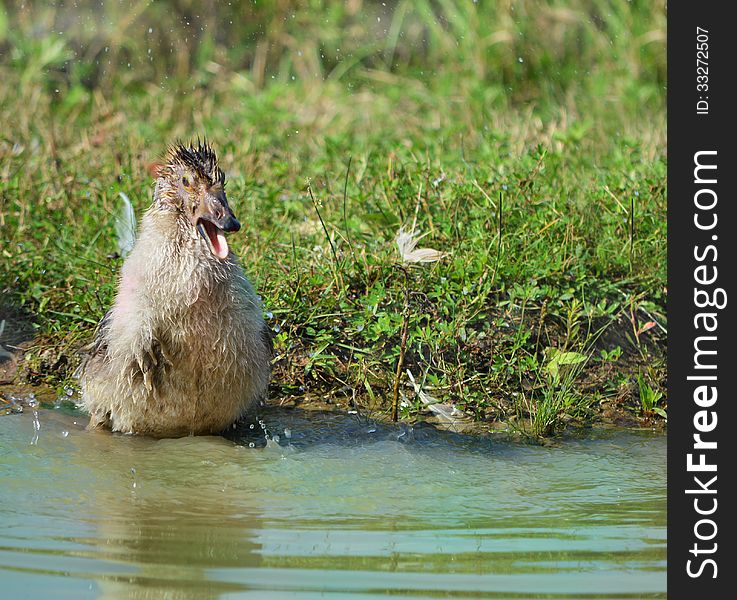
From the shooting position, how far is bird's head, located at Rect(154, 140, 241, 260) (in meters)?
4.89

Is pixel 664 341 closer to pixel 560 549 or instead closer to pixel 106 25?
pixel 560 549

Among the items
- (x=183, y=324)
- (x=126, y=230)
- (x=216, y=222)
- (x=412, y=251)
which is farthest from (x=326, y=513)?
(x=126, y=230)

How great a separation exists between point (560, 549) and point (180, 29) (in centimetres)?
732

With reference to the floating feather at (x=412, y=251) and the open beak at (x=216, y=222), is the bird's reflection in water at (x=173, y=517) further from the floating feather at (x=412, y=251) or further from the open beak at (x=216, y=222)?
the floating feather at (x=412, y=251)

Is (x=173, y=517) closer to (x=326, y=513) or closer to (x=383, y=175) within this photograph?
(x=326, y=513)

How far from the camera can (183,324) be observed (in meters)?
4.88

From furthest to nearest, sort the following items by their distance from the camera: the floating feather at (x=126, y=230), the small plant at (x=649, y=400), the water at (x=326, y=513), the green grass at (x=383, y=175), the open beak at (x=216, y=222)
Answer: the floating feather at (x=126, y=230), the green grass at (x=383, y=175), the small plant at (x=649, y=400), the open beak at (x=216, y=222), the water at (x=326, y=513)

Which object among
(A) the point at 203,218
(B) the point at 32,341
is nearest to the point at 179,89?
(B) the point at 32,341

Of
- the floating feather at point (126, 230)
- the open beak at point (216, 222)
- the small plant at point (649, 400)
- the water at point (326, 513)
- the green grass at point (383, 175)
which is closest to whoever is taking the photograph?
the water at point (326, 513)

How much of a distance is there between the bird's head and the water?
830mm

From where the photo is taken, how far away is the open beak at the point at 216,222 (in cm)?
483

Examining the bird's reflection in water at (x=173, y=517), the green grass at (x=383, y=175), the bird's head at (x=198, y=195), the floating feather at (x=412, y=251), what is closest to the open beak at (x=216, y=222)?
the bird's head at (x=198, y=195)

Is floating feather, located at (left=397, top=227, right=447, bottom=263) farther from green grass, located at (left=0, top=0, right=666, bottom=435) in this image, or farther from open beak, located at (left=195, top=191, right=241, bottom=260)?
open beak, located at (left=195, top=191, right=241, bottom=260)

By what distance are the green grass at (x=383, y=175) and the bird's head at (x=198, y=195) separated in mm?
965
